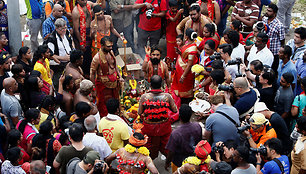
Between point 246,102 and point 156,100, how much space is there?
1.47 metres

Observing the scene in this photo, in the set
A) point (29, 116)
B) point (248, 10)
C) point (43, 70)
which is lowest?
point (29, 116)

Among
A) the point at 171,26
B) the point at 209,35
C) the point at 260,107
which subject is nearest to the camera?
the point at 260,107

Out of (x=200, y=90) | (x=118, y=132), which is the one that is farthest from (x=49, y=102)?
(x=200, y=90)

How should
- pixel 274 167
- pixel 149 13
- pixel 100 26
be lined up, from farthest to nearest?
1. pixel 149 13
2. pixel 100 26
3. pixel 274 167

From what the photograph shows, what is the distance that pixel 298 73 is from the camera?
6914mm

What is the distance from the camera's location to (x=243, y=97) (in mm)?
5730

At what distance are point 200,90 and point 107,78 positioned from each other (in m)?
1.97

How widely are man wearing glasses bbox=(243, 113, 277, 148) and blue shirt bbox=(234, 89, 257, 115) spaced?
58 cm

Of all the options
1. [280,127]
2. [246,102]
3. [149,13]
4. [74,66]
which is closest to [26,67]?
[74,66]

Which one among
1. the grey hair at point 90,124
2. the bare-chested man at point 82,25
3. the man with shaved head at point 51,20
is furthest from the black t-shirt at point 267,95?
the man with shaved head at point 51,20

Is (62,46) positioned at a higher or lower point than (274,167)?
higher

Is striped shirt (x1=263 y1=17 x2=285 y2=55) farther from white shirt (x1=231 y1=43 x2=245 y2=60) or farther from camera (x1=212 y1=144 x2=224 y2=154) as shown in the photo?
camera (x1=212 y1=144 x2=224 y2=154)

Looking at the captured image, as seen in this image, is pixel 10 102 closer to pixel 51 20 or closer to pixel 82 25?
pixel 51 20

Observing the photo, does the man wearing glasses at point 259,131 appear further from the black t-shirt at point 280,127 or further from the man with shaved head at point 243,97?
the man with shaved head at point 243,97
